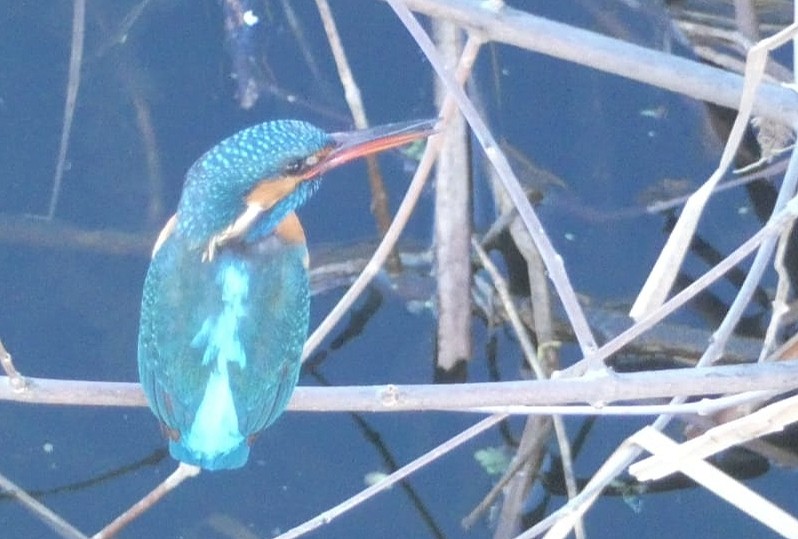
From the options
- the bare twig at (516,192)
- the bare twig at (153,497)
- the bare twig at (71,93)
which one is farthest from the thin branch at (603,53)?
the bare twig at (71,93)

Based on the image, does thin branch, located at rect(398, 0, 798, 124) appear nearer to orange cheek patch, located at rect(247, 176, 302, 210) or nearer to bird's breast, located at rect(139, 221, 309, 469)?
orange cheek patch, located at rect(247, 176, 302, 210)

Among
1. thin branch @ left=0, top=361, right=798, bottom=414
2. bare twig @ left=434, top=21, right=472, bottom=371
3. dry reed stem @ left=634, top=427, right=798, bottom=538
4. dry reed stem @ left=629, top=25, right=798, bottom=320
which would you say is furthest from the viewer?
bare twig @ left=434, top=21, right=472, bottom=371

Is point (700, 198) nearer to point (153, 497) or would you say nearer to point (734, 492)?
point (734, 492)

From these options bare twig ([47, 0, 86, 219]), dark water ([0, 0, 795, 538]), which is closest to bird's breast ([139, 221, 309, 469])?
dark water ([0, 0, 795, 538])

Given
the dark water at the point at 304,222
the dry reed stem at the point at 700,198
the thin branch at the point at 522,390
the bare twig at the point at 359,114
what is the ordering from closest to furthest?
the dry reed stem at the point at 700,198 → the thin branch at the point at 522,390 → the bare twig at the point at 359,114 → the dark water at the point at 304,222

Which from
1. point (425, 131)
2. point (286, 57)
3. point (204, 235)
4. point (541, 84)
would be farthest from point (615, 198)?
point (204, 235)

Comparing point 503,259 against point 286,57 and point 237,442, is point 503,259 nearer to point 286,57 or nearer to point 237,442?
point 286,57

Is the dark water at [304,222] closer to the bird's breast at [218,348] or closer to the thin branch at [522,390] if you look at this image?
the bird's breast at [218,348]

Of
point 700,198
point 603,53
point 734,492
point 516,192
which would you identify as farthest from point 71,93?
point 734,492

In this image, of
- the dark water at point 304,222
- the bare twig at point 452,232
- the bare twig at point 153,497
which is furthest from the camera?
the dark water at point 304,222

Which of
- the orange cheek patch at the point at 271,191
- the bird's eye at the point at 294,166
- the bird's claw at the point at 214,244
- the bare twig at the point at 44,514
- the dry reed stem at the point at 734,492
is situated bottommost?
the bare twig at the point at 44,514
